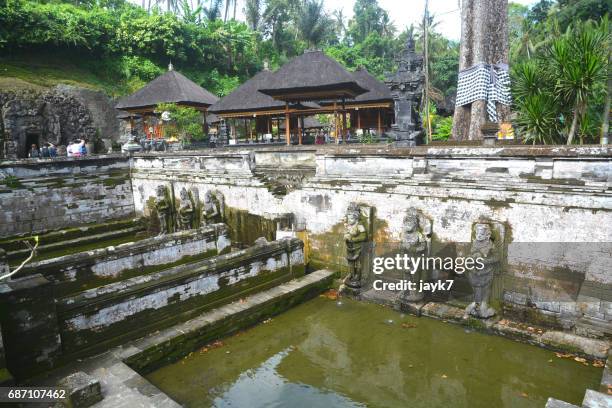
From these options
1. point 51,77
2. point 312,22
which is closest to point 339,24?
point 312,22

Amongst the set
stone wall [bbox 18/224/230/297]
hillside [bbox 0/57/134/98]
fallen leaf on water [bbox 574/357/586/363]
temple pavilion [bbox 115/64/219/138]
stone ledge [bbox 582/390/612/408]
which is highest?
hillside [bbox 0/57/134/98]

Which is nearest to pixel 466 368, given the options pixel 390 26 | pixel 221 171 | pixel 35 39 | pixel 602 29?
pixel 602 29

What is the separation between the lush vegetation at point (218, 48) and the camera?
7.85 metres

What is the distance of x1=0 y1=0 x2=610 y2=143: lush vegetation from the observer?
25.7 ft

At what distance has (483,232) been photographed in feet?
19.4

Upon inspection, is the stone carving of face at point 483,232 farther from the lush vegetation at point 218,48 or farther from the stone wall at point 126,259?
the stone wall at point 126,259

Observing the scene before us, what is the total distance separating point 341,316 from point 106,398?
12.1 ft

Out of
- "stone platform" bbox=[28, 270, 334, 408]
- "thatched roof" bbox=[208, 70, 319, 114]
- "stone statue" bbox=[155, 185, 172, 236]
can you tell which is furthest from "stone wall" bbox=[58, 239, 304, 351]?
"thatched roof" bbox=[208, 70, 319, 114]

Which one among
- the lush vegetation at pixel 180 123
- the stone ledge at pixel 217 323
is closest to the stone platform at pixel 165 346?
the stone ledge at pixel 217 323

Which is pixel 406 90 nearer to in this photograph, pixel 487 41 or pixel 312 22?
pixel 487 41

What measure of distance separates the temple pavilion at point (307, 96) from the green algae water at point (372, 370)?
8024 millimetres

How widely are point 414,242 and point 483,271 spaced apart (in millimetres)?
1122

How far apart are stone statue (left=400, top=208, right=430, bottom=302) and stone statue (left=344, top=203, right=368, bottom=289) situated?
840 mm

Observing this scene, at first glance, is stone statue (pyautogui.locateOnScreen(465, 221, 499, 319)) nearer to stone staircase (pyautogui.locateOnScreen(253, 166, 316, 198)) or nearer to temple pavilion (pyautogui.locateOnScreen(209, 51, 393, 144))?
stone staircase (pyautogui.locateOnScreen(253, 166, 316, 198))
